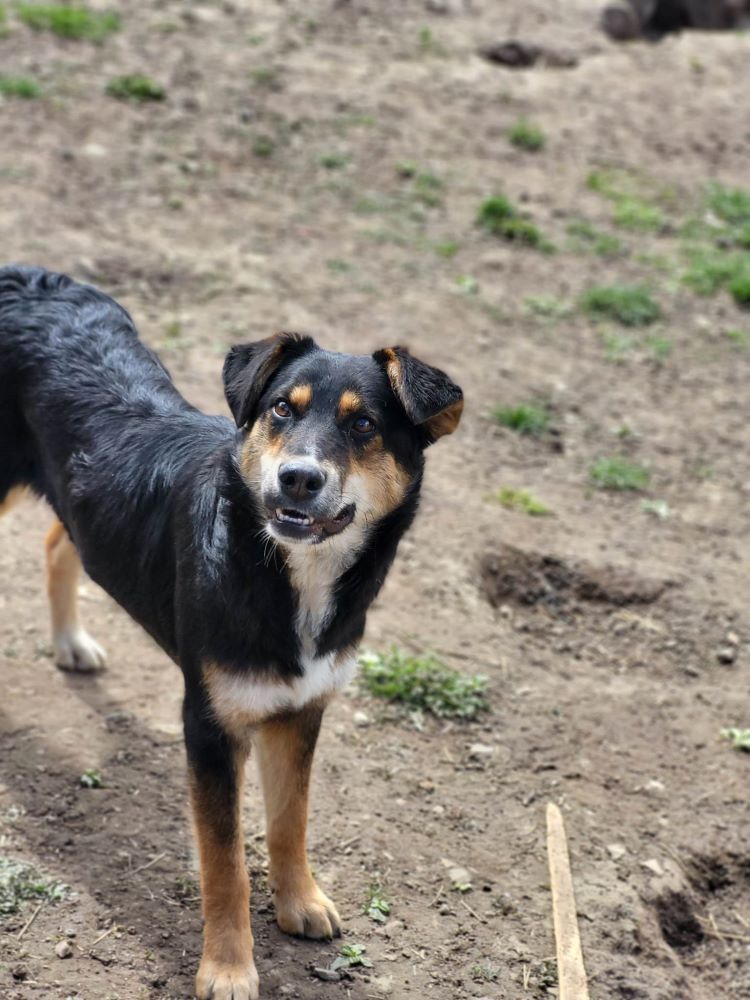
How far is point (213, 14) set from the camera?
12289 millimetres

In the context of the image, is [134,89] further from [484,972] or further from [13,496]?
[484,972]

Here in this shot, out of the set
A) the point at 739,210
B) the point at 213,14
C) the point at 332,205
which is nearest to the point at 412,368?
the point at 332,205

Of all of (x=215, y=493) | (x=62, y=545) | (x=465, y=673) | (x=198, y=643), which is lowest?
(x=465, y=673)

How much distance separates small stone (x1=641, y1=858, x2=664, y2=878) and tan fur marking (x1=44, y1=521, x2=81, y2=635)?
2.70 meters

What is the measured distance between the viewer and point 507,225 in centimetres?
1055

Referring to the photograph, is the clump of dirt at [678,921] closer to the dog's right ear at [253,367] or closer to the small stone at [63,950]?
the small stone at [63,950]

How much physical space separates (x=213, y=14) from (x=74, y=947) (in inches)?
399

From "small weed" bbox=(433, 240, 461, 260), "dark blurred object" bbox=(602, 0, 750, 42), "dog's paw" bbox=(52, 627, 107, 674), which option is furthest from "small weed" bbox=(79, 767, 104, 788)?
"dark blurred object" bbox=(602, 0, 750, 42)

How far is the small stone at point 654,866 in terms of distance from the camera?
17.1 ft

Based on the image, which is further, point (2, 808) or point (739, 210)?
point (739, 210)

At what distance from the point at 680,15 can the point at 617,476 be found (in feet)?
33.4

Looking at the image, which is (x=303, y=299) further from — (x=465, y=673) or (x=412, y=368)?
(x=412, y=368)

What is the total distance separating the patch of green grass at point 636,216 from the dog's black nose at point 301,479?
26.1ft

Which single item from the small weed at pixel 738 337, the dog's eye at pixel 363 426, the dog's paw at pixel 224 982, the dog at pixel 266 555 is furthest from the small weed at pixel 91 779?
the small weed at pixel 738 337
